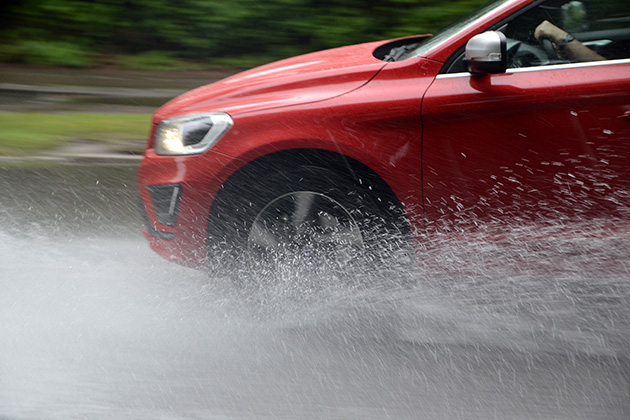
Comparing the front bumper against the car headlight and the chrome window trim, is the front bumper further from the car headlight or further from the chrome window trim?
the chrome window trim

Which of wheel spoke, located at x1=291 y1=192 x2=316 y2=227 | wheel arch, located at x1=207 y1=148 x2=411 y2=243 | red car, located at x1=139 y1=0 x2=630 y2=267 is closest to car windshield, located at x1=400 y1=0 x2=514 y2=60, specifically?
red car, located at x1=139 y1=0 x2=630 y2=267

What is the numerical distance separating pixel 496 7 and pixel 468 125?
69cm

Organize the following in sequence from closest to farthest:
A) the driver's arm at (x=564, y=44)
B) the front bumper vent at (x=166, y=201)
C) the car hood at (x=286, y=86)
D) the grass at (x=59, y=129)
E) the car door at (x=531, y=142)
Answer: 1. the car door at (x=531, y=142)
2. the driver's arm at (x=564, y=44)
3. the car hood at (x=286, y=86)
4. the front bumper vent at (x=166, y=201)
5. the grass at (x=59, y=129)

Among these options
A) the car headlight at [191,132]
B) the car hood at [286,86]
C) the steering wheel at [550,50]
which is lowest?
the car headlight at [191,132]

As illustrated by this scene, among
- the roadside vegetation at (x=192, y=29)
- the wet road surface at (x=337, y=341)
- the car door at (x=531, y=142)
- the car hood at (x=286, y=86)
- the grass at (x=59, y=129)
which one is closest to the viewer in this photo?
the wet road surface at (x=337, y=341)

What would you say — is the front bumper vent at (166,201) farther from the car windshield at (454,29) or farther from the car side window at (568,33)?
the car side window at (568,33)

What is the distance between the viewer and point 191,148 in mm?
3783

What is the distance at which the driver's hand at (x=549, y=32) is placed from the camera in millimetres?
3684

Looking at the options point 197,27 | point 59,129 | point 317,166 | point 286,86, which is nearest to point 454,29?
point 286,86

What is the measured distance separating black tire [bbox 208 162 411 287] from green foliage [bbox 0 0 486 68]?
7.47m

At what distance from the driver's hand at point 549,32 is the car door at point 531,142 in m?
0.21

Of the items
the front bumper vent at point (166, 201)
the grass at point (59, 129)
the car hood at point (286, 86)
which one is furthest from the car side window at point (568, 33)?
the grass at point (59, 129)

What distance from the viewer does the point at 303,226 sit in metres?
3.79

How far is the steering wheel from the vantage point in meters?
3.60
